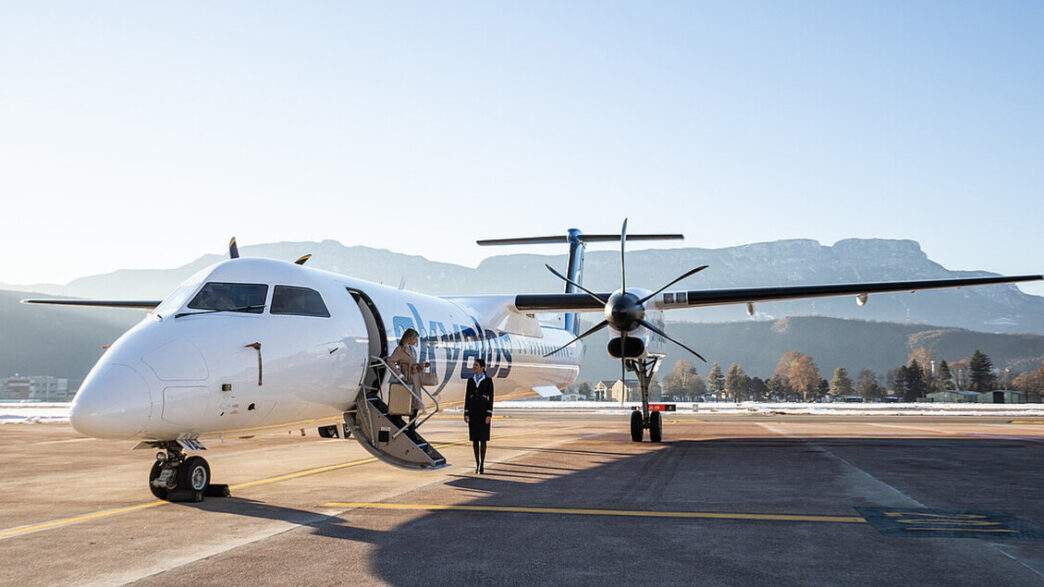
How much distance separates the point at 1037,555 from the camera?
577cm

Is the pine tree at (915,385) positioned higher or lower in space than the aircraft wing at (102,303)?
lower

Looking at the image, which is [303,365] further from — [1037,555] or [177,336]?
[1037,555]

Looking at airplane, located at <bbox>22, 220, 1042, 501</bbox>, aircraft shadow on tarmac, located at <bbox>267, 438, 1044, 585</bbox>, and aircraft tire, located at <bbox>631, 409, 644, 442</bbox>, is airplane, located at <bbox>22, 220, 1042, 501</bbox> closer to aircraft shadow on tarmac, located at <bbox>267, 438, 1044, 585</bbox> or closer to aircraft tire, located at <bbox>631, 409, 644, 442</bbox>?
aircraft shadow on tarmac, located at <bbox>267, 438, 1044, 585</bbox>

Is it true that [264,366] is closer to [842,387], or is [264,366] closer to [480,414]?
[480,414]

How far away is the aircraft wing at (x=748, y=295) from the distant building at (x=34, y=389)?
184m

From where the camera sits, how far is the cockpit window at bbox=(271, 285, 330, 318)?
30.9ft

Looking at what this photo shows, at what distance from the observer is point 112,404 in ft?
23.5

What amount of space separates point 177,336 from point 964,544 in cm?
760

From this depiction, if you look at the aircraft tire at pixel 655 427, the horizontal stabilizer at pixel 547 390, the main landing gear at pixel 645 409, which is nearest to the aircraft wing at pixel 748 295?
the main landing gear at pixel 645 409

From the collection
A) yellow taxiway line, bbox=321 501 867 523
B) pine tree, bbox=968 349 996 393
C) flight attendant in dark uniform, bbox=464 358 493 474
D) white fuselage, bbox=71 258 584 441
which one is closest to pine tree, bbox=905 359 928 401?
pine tree, bbox=968 349 996 393

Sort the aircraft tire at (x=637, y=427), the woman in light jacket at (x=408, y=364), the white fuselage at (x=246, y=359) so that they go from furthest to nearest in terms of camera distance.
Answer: the aircraft tire at (x=637, y=427)
the woman in light jacket at (x=408, y=364)
the white fuselage at (x=246, y=359)

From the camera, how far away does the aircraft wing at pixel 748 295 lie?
16125mm

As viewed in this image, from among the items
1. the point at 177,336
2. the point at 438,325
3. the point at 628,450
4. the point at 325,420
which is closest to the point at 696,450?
the point at 628,450

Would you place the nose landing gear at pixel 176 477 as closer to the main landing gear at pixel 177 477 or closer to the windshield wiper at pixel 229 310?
the main landing gear at pixel 177 477
